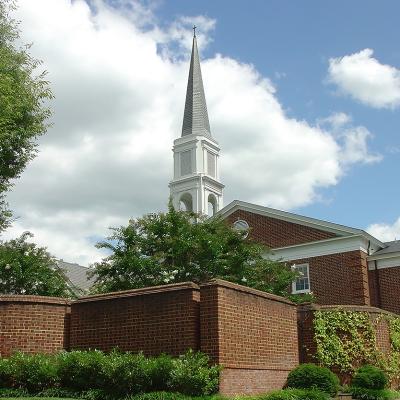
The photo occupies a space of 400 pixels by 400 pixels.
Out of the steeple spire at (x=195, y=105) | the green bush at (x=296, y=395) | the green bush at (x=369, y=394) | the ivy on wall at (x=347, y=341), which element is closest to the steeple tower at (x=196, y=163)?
the steeple spire at (x=195, y=105)

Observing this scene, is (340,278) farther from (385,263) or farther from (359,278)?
(385,263)

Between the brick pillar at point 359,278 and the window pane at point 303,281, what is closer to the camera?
the brick pillar at point 359,278

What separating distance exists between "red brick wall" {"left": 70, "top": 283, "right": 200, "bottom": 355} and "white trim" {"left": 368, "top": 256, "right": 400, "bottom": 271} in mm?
18844

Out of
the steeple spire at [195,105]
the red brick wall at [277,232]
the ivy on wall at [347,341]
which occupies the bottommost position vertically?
the ivy on wall at [347,341]

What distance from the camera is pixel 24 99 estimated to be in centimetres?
1677

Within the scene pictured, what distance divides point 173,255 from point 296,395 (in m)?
8.84

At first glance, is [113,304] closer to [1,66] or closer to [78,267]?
[1,66]

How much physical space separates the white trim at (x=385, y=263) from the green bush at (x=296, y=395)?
1673 centimetres

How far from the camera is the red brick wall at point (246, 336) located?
1362 cm

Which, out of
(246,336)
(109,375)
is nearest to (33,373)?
(109,375)

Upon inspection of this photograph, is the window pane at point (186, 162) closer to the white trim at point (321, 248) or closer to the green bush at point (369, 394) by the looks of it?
the white trim at point (321, 248)

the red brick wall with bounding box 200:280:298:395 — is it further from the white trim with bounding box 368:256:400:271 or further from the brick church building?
the white trim with bounding box 368:256:400:271

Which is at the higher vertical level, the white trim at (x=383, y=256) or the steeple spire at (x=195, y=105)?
the steeple spire at (x=195, y=105)

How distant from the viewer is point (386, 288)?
30.2m
